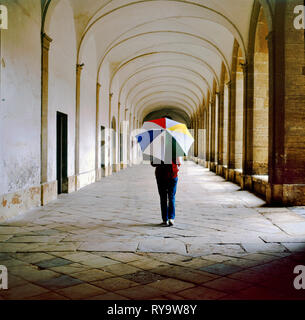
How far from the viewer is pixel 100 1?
10258 mm

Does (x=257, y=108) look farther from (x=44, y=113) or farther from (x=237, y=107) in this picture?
(x=44, y=113)

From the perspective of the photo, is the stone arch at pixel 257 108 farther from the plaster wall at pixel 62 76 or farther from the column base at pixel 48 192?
the column base at pixel 48 192

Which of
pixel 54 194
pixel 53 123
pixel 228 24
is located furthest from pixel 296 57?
pixel 54 194

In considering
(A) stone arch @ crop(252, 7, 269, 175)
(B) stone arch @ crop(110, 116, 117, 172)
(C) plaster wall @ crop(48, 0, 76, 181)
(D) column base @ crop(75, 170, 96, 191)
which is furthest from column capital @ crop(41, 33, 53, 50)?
(B) stone arch @ crop(110, 116, 117, 172)

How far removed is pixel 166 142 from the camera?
17.3ft

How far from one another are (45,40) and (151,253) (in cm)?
588

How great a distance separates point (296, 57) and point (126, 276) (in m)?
6.46

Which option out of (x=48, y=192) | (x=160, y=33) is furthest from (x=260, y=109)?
(x=48, y=192)

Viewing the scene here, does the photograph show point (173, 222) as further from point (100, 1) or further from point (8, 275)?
point (100, 1)

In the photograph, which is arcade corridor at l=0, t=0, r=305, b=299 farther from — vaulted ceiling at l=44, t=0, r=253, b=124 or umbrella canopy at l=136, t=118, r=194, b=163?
umbrella canopy at l=136, t=118, r=194, b=163

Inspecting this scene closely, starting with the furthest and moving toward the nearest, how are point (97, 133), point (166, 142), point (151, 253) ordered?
point (97, 133) → point (166, 142) → point (151, 253)

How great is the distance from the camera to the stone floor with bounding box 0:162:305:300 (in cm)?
277

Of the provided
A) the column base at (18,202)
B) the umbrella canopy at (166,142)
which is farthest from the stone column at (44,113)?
the umbrella canopy at (166,142)

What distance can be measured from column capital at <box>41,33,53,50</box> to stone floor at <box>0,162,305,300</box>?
3.66 m
